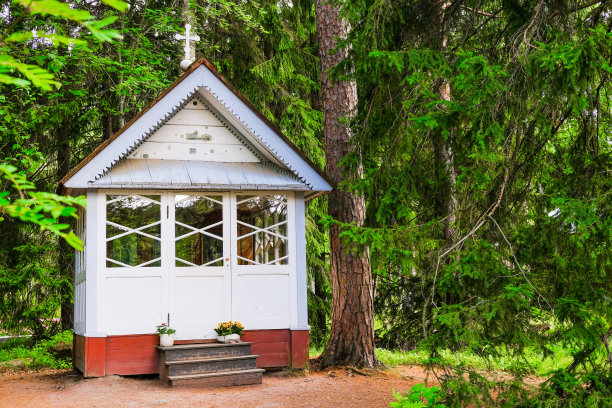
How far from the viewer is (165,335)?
8.46 metres

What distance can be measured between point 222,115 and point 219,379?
3778 millimetres

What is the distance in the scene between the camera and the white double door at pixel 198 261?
28.8 feet

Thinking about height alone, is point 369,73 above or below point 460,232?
above

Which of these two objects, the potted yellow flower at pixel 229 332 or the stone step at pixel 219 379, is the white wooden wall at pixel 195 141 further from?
the stone step at pixel 219 379

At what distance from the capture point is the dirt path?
7.14 meters

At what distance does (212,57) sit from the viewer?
43.9 ft

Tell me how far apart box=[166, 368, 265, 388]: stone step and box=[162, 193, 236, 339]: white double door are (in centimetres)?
81

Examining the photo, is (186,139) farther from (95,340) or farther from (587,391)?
(587,391)

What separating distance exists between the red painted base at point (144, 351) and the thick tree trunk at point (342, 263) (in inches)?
23.2

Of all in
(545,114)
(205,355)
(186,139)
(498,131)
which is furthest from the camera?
(186,139)

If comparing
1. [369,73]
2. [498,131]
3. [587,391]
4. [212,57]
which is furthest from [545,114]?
[212,57]

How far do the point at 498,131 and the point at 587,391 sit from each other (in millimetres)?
2105

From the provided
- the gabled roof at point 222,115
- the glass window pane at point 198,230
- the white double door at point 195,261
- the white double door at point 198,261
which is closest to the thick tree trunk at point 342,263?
the gabled roof at point 222,115

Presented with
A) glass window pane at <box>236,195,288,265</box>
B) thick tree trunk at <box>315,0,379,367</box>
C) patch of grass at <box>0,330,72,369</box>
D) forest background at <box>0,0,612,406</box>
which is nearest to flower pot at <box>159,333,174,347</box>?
glass window pane at <box>236,195,288,265</box>
